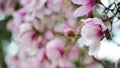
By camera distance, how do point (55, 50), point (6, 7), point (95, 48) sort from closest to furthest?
1. point (95, 48)
2. point (55, 50)
3. point (6, 7)

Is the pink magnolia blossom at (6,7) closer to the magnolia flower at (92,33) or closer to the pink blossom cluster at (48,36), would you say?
the pink blossom cluster at (48,36)

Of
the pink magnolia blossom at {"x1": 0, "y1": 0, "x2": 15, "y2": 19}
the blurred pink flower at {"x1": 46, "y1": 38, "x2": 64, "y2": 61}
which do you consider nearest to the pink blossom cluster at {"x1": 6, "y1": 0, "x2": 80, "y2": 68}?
the blurred pink flower at {"x1": 46, "y1": 38, "x2": 64, "y2": 61}

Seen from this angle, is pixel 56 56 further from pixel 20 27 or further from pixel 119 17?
pixel 119 17

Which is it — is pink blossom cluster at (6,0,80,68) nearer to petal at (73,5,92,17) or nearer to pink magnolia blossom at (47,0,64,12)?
pink magnolia blossom at (47,0,64,12)

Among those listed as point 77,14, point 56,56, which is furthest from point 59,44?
point 77,14

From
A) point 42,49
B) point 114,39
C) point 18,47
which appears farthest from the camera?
point 18,47

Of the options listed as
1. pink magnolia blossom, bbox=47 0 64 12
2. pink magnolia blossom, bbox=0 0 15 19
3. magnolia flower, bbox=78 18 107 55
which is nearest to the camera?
magnolia flower, bbox=78 18 107 55

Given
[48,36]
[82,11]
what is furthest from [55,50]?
[82,11]

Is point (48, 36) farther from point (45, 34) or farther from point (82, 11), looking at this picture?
point (82, 11)

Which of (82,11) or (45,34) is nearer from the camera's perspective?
(82,11)
